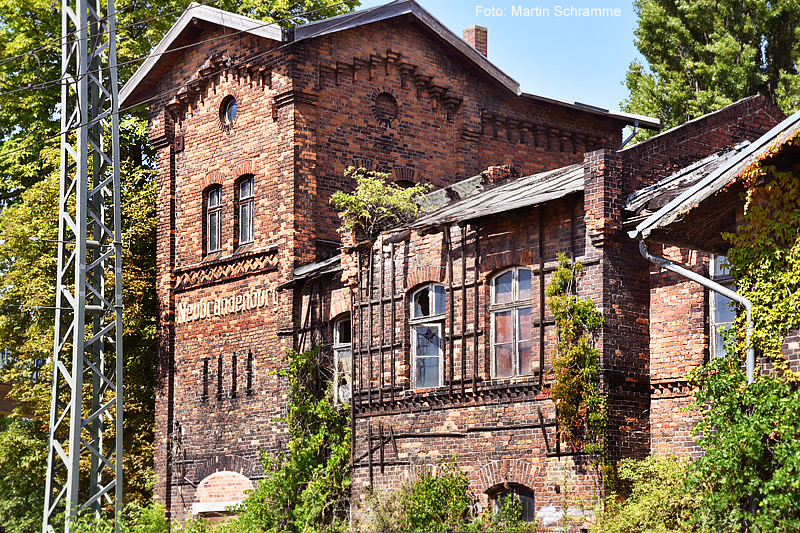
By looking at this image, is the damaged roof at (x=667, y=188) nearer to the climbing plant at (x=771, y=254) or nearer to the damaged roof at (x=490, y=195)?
the damaged roof at (x=490, y=195)

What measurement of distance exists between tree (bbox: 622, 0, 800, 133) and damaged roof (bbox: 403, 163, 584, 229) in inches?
378

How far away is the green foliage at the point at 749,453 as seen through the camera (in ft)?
43.7

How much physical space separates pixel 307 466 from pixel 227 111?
29.0 feet

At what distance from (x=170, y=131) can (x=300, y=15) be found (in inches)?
262

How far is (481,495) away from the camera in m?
18.5

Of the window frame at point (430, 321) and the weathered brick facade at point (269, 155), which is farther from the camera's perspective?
the weathered brick facade at point (269, 155)

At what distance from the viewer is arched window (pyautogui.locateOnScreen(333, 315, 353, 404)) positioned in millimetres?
22094

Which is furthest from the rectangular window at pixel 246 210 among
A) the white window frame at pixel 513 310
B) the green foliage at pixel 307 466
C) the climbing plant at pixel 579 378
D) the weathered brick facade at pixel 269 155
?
the climbing plant at pixel 579 378

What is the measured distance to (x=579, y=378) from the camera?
56.4 ft

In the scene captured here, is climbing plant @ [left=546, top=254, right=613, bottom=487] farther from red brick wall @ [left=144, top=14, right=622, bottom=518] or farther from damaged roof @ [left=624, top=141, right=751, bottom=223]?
red brick wall @ [left=144, top=14, right=622, bottom=518]

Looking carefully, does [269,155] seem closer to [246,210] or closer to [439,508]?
[246,210]

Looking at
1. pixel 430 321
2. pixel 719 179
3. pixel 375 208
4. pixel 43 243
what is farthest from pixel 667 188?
pixel 43 243

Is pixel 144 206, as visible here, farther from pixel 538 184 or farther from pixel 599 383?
pixel 599 383

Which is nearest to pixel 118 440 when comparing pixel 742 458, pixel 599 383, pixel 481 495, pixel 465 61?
pixel 481 495
